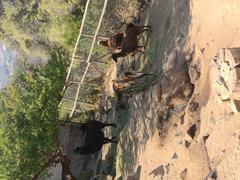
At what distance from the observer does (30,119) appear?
1440cm

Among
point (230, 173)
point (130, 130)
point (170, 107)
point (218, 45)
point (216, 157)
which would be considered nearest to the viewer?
point (230, 173)

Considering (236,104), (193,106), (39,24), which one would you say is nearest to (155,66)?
(193,106)

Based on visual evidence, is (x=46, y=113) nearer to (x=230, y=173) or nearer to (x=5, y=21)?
(x=5, y=21)

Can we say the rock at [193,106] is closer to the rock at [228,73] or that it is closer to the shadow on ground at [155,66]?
the shadow on ground at [155,66]

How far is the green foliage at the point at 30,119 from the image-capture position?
Answer: 14.0 metres

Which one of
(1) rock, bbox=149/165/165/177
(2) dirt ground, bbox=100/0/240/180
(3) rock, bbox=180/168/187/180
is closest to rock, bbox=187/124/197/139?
(2) dirt ground, bbox=100/0/240/180

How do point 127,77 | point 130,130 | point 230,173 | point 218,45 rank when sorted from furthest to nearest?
point 130,130, point 127,77, point 218,45, point 230,173

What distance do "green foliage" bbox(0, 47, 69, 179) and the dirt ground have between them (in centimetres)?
226

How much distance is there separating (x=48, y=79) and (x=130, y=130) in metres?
2.85

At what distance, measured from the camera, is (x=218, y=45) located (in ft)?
30.4

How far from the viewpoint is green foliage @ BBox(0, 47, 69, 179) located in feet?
45.9

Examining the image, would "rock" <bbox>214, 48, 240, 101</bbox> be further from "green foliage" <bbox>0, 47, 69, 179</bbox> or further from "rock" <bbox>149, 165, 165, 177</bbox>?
"green foliage" <bbox>0, 47, 69, 179</bbox>

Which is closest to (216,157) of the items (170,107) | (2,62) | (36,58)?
(170,107)

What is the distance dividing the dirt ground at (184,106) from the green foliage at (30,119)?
226cm
